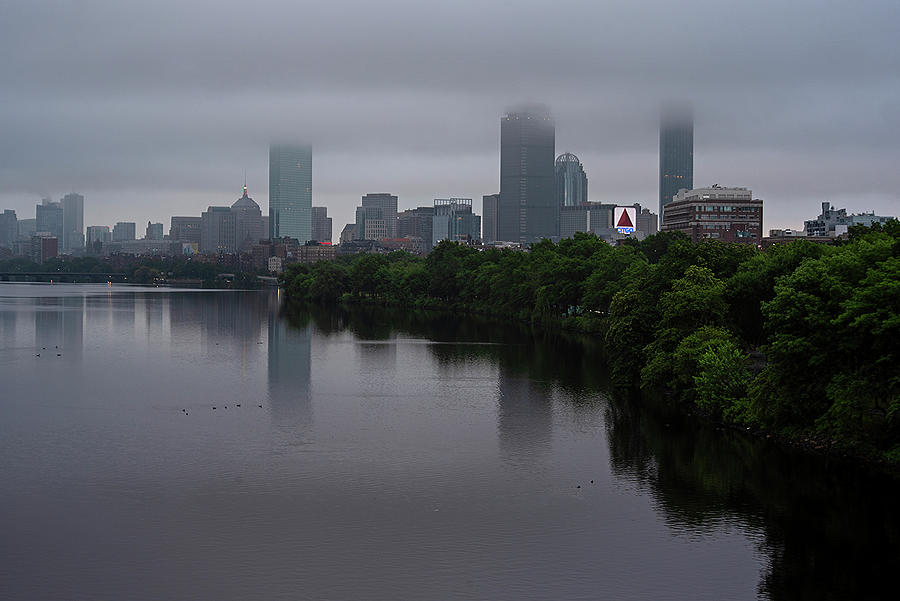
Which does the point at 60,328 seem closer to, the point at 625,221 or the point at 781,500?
the point at 625,221

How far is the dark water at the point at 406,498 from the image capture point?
3067 cm

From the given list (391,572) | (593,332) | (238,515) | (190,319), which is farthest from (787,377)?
(190,319)

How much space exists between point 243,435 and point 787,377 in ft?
91.5

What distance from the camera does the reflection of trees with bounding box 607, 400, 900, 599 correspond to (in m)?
31.5

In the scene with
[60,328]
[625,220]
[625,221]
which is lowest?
[60,328]

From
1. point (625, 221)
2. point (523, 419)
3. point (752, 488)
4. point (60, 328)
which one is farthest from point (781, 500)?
point (60, 328)

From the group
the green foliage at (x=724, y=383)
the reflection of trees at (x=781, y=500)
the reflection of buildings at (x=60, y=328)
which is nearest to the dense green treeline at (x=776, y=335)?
the green foliage at (x=724, y=383)

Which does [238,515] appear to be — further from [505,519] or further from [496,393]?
[496,393]

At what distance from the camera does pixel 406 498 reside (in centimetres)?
3869

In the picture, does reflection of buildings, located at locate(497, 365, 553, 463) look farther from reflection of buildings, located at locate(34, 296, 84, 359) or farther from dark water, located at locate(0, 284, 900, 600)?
reflection of buildings, located at locate(34, 296, 84, 359)

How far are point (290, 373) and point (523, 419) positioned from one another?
25594 millimetres

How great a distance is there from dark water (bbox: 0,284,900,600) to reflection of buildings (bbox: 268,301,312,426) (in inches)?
18.7

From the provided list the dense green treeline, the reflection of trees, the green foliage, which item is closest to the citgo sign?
the dense green treeline

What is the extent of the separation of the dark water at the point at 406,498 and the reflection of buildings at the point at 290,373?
47 centimetres
